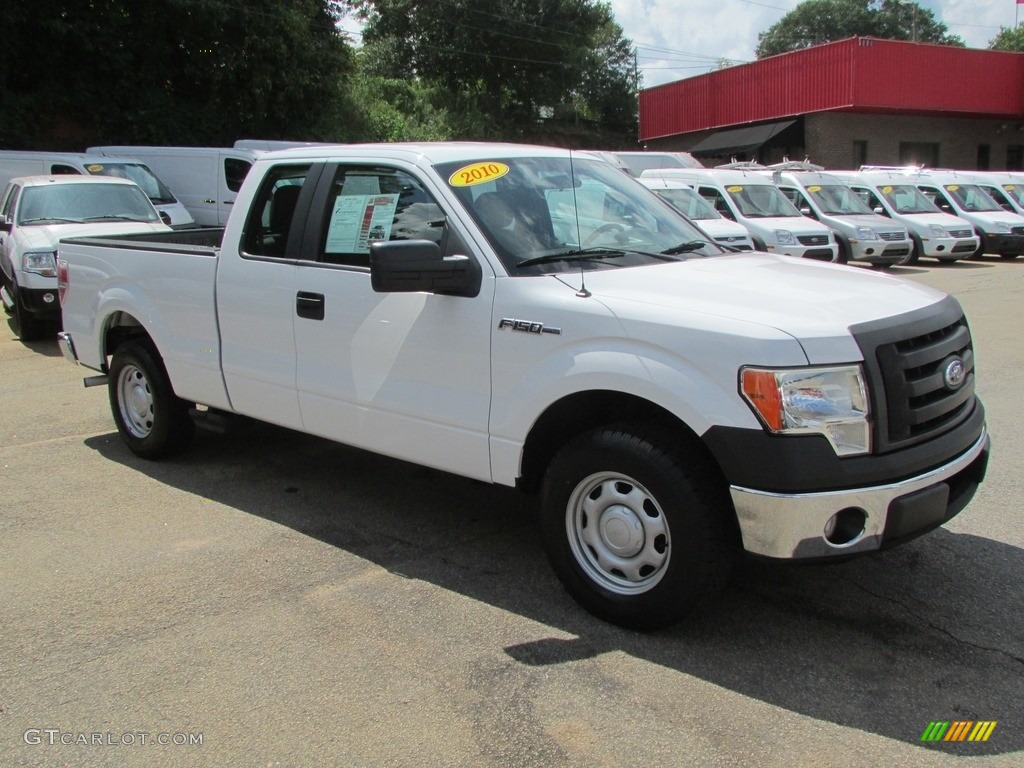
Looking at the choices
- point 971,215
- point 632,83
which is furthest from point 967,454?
point 632,83

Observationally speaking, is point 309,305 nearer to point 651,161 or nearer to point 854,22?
point 651,161

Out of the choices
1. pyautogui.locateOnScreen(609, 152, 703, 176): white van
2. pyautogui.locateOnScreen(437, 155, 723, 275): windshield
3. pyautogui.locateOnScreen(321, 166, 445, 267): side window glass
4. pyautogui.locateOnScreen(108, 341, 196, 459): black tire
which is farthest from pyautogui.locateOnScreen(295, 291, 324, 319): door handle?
pyautogui.locateOnScreen(609, 152, 703, 176): white van

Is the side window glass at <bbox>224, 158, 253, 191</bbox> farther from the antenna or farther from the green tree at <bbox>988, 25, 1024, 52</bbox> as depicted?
the green tree at <bbox>988, 25, 1024, 52</bbox>

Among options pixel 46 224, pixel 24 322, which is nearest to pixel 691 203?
pixel 46 224

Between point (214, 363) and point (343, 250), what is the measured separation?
1.25 meters

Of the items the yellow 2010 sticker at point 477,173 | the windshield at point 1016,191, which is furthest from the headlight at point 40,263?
the windshield at point 1016,191

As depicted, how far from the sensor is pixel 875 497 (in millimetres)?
3312

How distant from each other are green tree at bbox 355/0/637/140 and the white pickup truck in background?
3374 cm

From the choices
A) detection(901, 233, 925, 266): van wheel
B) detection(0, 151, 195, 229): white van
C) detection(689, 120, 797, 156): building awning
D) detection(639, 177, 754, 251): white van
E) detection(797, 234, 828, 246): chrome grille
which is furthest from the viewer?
detection(689, 120, 797, 156): building awning

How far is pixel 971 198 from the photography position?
71.7ft

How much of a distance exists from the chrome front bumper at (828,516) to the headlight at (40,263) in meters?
9.24

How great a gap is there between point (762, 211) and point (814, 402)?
14596mm

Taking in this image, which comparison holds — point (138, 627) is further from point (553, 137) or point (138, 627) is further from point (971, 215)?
point (553, 137)

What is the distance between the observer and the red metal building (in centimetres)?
3203
